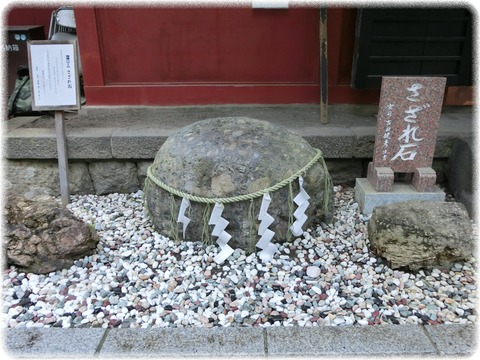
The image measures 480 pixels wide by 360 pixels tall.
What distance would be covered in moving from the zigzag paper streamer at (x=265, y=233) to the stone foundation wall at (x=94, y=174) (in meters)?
1.28

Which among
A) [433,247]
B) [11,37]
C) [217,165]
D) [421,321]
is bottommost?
[421,321]

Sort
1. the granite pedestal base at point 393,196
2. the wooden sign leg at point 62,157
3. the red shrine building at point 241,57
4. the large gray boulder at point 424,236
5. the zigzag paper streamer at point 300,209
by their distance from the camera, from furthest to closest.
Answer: the red shrine building at point 241,57 → the wooden sign leg at point 62,157 → the granite pedestal base at point 393,196 → the zigzag paper streamer at point 300,209 → the large gray boulder at point 424,236

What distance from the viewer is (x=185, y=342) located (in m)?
2.07

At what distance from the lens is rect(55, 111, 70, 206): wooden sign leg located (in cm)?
349

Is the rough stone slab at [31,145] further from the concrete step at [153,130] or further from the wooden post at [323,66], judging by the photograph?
the wooden post at [323,66]

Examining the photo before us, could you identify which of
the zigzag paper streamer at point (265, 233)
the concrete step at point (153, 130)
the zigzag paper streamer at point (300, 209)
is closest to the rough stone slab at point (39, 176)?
the concrete step at point (153, 130)

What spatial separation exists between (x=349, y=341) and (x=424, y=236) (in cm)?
93

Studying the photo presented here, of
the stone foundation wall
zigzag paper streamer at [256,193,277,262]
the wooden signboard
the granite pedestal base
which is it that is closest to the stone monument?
the granite pedestal base

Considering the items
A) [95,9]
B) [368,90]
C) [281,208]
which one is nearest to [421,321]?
[281,208]

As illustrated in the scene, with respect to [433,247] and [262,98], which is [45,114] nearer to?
[262,98]

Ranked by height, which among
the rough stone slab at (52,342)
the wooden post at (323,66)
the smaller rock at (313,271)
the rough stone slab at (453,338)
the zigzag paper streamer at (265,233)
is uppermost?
the wooden post at (323,66)

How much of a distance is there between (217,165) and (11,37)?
4.12m

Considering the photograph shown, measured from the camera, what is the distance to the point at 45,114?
446 centimetres

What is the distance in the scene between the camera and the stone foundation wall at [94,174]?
376cm
